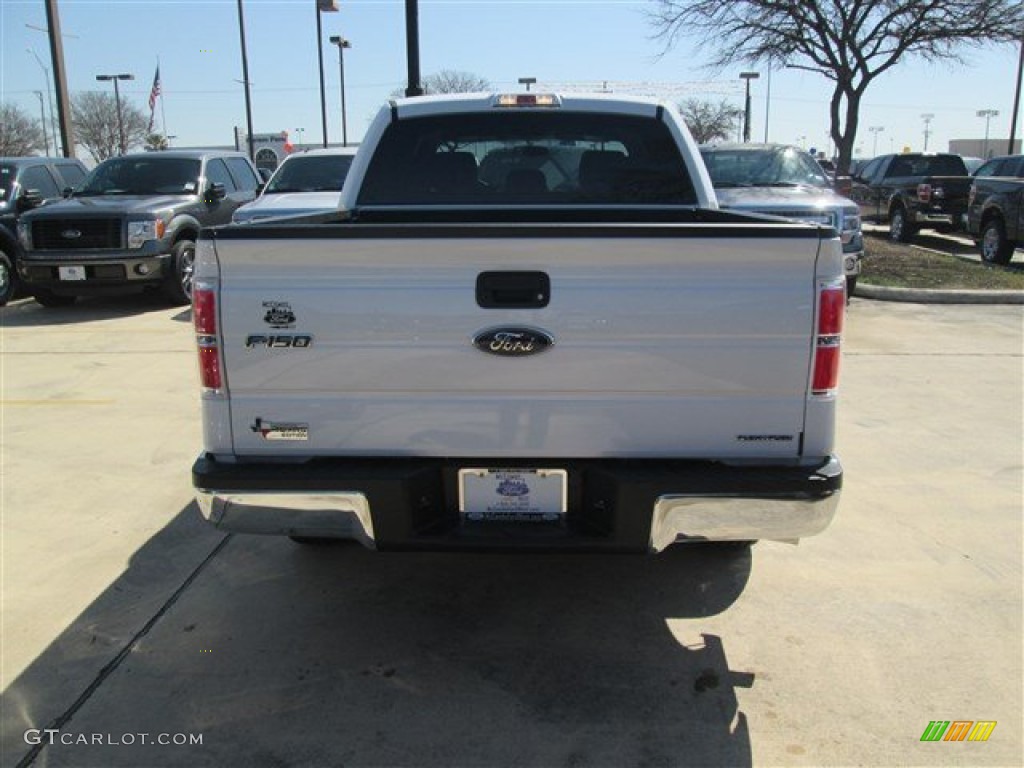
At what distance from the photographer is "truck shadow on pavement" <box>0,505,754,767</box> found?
9.34 ft

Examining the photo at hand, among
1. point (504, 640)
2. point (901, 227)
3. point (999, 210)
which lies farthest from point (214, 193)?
point (901, 227)

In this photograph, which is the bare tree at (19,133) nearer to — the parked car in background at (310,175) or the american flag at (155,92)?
the american flag at (155,92)

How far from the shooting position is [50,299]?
11.7 metres

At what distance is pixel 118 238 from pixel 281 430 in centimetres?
915

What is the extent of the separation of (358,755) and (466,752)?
13.6 inches

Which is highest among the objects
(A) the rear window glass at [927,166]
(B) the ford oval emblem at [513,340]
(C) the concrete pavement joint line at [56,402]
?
(A) the rear window glass at [927,166]

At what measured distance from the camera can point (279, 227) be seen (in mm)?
2865

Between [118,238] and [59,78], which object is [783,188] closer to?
[118,238]

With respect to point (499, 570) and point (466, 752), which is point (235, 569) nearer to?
point (499, 570)

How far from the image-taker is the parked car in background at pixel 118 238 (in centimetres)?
1085

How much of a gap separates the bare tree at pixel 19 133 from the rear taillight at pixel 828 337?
63.2m

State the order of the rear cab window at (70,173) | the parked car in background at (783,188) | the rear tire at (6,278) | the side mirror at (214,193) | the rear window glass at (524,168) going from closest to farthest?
the rear window glass at (524,168)
the parked car in background at (783,188)
the side mirror at (214,193)
the rear tire at (6,278)
the rear cab window at (70,173)

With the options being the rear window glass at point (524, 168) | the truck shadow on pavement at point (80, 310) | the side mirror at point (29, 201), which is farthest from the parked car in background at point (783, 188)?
the side mirror at point (29, 201)

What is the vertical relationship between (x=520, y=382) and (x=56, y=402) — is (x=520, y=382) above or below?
above
